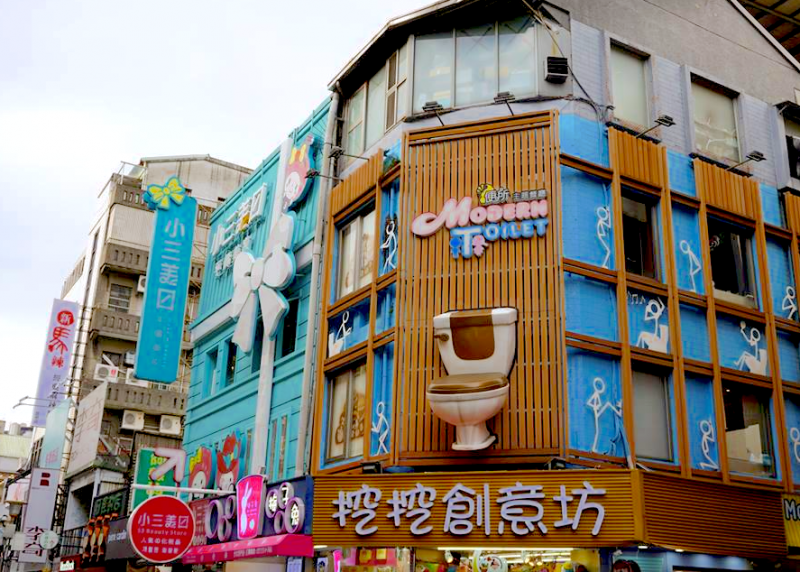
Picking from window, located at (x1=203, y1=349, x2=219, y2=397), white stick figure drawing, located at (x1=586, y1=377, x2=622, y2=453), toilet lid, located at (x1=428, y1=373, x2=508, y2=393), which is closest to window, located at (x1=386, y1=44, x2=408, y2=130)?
toilet lid, located at (x1=428, y1=373, x2=508, y2=393)

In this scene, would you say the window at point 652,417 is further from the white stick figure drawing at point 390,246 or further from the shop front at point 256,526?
the shop front at point 256,526

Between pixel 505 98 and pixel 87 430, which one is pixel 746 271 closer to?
pixel 505 98

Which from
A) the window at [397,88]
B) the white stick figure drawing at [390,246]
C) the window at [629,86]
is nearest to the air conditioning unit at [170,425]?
the window at [397,88]

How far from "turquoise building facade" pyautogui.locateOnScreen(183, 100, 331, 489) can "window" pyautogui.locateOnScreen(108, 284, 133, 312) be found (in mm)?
18591

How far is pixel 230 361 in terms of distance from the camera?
26.2m

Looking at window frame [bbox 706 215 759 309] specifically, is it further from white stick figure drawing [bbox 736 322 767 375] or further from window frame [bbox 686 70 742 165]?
window frame [bbox 686 70 742 165]

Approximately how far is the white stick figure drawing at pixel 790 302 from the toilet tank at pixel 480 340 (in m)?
7.10

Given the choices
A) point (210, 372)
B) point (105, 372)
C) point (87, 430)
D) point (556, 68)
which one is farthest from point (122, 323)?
point (556, 68)

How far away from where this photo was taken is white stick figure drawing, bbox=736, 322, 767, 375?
18531 mm

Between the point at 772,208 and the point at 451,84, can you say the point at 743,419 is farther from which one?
the point at 451,84

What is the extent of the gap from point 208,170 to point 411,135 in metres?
32.5

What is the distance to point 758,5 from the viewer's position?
1105 inches

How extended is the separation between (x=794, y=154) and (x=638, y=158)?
5600 mm

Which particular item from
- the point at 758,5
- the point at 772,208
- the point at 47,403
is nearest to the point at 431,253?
the point at 772,208
